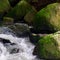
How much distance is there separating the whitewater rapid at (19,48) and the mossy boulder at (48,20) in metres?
0.93

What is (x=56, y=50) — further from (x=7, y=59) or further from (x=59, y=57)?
(x=7, y=59)

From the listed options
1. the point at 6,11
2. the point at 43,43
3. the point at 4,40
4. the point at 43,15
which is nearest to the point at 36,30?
the point at 43,15

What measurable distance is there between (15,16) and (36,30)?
467 centimetres

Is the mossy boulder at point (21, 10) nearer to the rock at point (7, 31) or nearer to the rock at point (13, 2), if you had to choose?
the rock at point (13, 2)

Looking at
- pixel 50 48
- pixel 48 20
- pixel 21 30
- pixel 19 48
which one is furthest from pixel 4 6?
pixel 50 48

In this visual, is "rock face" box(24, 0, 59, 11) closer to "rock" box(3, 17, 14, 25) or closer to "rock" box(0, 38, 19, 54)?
"rock" box(3, 17, 14, 25)

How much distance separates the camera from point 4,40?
12.6m

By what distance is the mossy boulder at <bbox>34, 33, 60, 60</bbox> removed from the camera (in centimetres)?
1031

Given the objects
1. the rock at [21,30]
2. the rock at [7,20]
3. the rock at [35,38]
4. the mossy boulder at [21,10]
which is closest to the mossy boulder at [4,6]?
the mossy boulder at [21,10]

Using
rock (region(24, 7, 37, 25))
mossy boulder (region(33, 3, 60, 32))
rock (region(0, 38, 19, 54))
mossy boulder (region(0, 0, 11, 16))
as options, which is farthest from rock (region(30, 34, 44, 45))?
mossy boulder (region(0, 0, 11, 16))

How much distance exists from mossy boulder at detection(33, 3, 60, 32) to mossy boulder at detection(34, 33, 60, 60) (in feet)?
7.86

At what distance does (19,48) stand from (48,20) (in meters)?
2.16

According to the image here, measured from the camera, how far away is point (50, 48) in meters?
10.4

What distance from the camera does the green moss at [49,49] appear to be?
10312mm
